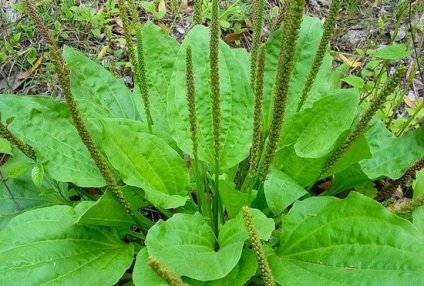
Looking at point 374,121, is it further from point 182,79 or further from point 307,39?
point 182,79

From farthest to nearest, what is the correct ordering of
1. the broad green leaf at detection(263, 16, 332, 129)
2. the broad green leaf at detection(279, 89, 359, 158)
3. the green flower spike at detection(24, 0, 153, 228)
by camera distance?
the broad green leaf at detection(263, 16, 332, 129) → the broad green leaf at detection(279, 89, 359, 158) → the green flower spike at detection(24, 0, 153, 228)

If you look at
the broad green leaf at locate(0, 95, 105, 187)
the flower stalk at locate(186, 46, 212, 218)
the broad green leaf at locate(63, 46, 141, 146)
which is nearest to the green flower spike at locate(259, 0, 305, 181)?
the flower stalk at locate(186, 46, 212, 218)

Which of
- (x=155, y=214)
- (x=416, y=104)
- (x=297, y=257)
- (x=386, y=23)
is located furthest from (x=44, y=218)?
(x=386, y=23)

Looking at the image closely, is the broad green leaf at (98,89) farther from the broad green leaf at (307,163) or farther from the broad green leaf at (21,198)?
the broad green leaf at (307,163)

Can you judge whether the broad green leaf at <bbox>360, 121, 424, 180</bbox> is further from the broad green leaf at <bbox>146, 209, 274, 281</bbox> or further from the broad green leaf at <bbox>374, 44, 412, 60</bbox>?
the broad green leaf at <bbox>146, 209, 274, 281</bbox>

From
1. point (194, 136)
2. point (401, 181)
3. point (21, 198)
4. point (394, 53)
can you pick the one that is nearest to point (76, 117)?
point (194, 136)

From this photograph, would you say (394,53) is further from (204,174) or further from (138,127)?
(138,127)

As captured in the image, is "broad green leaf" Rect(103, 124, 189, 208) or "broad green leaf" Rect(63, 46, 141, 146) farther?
"broad green leaf" Rect(63, 46, 141, 146)
